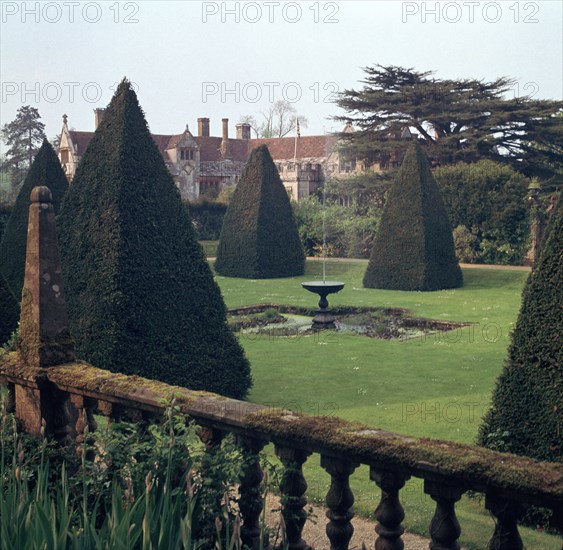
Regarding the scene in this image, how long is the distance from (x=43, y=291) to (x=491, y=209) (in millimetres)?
26836

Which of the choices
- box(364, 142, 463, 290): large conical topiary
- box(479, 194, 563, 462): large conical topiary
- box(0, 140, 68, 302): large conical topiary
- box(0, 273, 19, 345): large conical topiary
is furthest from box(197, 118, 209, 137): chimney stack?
box(479, 194, 563, 462): large conical topiary

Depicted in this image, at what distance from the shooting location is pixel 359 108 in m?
43.6

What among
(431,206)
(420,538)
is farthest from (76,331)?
(431,206)

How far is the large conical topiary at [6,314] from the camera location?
9133 millimetres

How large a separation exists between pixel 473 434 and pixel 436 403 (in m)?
1.42

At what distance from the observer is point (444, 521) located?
3.19 meters

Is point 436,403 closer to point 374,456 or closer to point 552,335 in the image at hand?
point 552,335

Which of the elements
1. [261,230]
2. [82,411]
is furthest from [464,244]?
[82,411]

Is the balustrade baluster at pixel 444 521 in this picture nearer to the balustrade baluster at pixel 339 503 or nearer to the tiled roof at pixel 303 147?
the balustrade baluster at pixel 339 503

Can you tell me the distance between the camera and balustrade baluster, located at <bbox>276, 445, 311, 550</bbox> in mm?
3678

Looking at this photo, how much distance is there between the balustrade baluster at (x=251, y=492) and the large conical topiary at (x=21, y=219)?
10096mm

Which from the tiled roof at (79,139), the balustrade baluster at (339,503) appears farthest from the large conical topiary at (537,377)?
the tiled roof at (79,139)

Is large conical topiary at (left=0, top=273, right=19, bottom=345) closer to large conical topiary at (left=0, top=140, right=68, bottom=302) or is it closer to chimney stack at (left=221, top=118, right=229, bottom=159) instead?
large conical topiary at (left=0, top=140, right=68, bottom=302)

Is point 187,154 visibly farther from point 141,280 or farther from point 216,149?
point 141,280
